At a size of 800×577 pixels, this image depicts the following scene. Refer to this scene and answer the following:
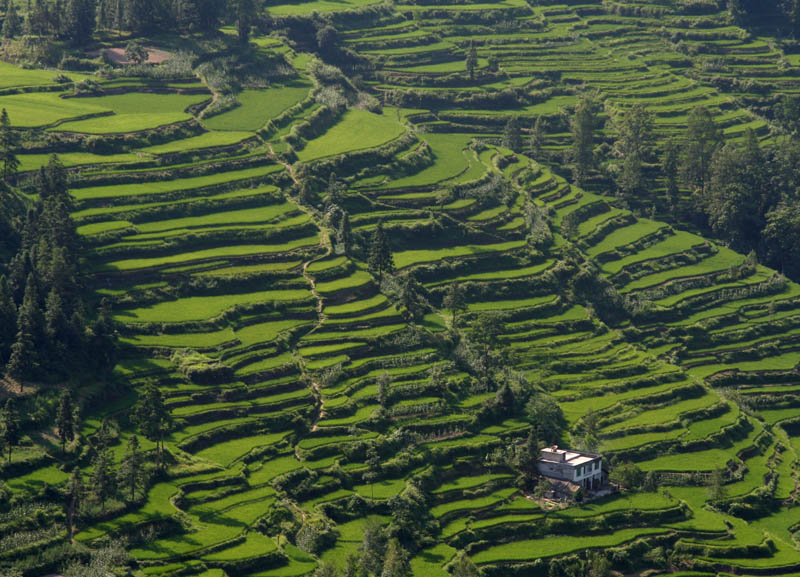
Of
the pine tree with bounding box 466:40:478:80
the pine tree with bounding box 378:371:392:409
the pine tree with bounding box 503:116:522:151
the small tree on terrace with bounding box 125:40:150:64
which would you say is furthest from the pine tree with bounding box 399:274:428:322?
the pine tree with bounding box 466:40:478:80

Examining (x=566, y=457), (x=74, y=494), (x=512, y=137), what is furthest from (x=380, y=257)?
(x=512, y=137)

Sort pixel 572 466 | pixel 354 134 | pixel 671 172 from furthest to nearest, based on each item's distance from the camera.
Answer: pixel 671 172, pixel 354 134, pixel 572 466

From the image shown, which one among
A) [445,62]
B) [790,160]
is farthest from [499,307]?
[445,62]

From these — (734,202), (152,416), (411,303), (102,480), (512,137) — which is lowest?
(102,480)

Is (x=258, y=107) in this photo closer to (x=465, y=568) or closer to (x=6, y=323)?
(x=6, y=323)

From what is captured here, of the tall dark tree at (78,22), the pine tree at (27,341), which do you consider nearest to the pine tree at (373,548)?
the pine tree at (27,341)

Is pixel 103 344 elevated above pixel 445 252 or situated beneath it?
situated beneath

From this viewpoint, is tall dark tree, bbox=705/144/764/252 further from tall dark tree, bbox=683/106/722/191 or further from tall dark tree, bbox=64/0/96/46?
tall dark tree, bbox=64/0/96/46
